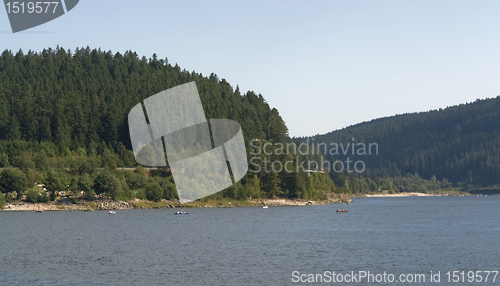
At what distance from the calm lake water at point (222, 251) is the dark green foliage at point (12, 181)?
2905cm

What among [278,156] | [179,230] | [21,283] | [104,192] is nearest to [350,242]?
[179,230]

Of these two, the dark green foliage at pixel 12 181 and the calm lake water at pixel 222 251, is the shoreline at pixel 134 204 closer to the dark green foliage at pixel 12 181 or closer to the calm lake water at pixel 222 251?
the dark green foliage at pixel 12 181

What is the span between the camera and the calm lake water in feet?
155

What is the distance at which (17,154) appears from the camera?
534 feet

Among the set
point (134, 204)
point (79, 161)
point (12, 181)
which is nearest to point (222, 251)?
point (134, 204)

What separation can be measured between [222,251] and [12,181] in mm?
83792

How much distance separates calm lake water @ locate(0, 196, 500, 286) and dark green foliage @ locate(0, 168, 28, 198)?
1144 inches

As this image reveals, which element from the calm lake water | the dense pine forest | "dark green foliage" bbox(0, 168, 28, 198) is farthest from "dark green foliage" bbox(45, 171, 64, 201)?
the calm lake water

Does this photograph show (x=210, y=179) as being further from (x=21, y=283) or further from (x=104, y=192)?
(x=21, y=283)

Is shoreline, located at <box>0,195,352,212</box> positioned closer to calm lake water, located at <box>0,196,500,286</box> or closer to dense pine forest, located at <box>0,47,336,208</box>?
dense pine forest, located at <box>0,47,336,208</box>

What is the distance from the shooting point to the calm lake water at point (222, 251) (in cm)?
4719

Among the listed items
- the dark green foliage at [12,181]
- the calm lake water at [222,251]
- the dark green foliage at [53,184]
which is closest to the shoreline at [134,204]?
the dark green foliage at [53,184]

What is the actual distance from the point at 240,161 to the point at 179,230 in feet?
303

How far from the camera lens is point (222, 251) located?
6350 centimetres
